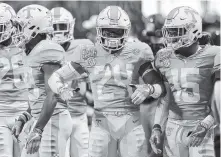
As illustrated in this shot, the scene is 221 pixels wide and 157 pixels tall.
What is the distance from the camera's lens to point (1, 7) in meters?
6.14

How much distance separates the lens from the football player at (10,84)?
19.3 ft

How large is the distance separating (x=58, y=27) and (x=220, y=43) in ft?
5.71

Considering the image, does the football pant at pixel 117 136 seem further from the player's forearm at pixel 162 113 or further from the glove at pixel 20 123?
the glove at pixel 20 123

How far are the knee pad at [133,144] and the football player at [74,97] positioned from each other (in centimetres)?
113

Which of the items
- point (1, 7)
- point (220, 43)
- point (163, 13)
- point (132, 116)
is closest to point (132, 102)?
point (132, 116)

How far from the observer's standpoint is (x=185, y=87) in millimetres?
5328

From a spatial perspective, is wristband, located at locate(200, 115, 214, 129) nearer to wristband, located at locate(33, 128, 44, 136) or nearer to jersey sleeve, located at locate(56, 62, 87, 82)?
jersey sleeve, located at locate(56, 62, 87, 82)

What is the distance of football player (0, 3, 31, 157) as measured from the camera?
588 cm

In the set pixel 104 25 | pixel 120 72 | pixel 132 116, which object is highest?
pixel 104 25

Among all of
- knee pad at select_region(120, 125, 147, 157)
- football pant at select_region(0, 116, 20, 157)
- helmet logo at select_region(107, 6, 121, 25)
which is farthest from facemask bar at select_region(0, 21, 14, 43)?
knee pad at select_region(120, 125, 147, 157)

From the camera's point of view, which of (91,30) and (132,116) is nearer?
(132,116)

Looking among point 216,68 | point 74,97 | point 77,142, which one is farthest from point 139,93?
point 74,97

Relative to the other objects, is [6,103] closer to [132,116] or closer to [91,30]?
[132,116]

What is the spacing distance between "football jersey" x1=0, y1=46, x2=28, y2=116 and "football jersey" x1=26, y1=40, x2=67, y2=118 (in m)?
0.20
